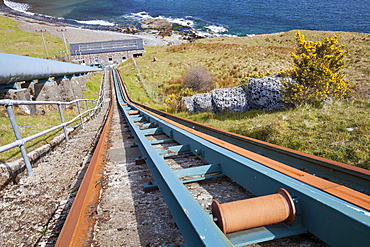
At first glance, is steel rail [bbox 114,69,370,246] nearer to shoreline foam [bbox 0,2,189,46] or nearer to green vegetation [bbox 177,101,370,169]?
green vegetation [bbox 177,101,370,169]

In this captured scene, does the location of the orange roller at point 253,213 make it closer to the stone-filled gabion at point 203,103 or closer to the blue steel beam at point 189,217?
the blue steel beam at point 189,217

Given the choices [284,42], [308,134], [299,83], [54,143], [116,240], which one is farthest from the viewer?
[284,42]

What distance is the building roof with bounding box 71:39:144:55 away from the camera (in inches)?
2990

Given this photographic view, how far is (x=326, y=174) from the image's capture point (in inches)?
93.8

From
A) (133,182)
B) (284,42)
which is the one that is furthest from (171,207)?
(284,42)

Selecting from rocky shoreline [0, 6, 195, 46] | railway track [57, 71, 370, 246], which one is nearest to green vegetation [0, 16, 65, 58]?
rocky shoreline [0, 6, 195, 46]

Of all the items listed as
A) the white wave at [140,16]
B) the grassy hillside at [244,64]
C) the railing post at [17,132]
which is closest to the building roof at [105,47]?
the grassy hillside at [244,64]

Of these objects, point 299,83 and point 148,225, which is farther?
point 299,83

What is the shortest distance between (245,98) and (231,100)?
1.70ft

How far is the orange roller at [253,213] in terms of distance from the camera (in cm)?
138

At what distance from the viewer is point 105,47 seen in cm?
7806

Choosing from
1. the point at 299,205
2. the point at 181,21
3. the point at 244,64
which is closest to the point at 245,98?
the point at 299,205

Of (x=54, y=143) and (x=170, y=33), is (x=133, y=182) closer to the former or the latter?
(x=54, y=143)

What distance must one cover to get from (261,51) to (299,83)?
33.5m
